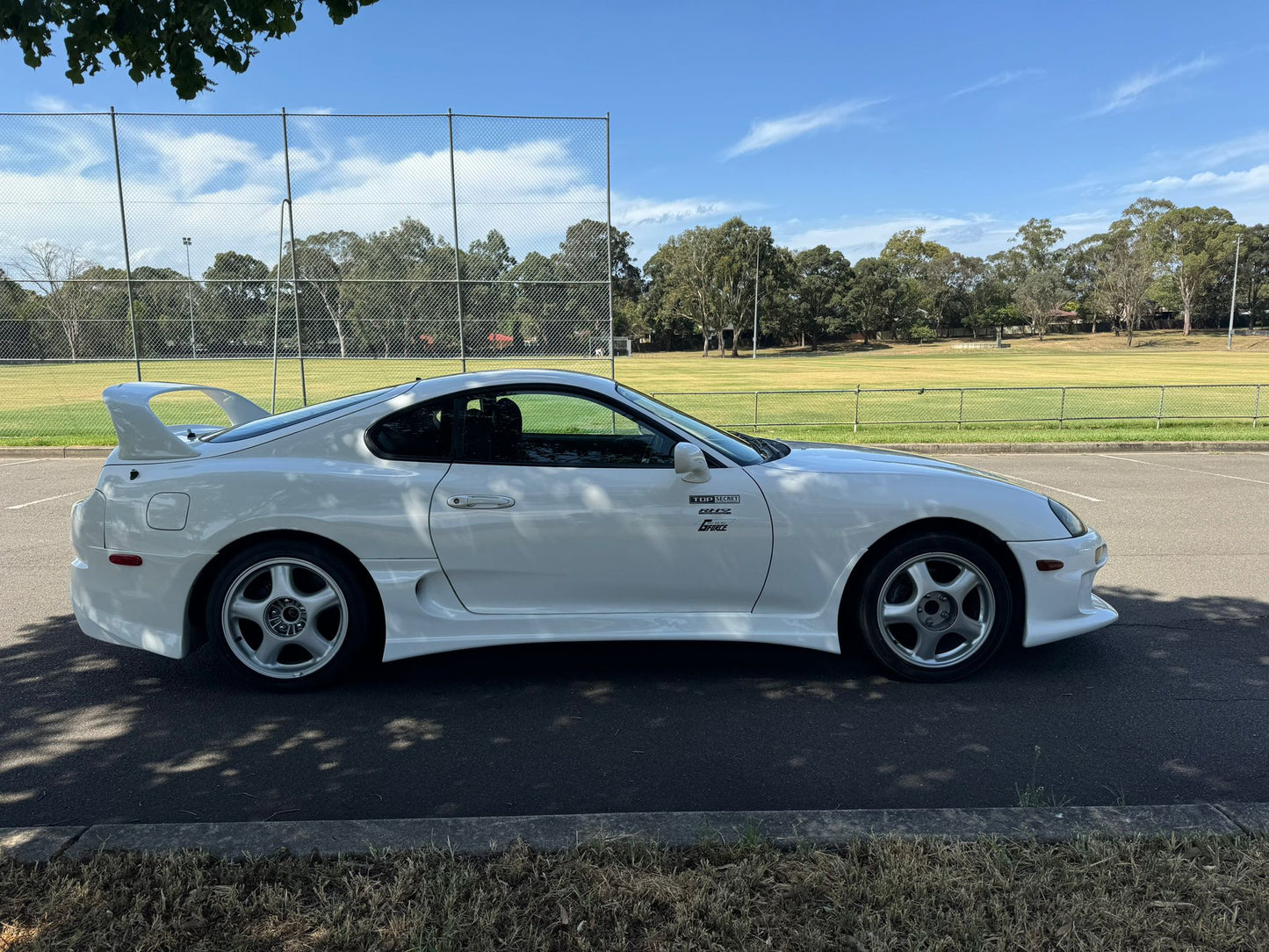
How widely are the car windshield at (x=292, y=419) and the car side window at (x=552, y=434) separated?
0.55m

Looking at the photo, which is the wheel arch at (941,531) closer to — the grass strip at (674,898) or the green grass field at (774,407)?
the grass strip at (674,898)

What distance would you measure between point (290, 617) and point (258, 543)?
0.36 m

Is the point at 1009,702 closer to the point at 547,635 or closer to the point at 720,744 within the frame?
the point at 720,744

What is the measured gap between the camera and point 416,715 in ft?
12.5

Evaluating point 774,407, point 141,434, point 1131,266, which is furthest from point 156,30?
point 1131,266

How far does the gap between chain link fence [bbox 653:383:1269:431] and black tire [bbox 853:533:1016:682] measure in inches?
460

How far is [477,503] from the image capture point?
3.89 meters

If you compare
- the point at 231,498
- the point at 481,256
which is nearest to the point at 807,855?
the point at 231,498

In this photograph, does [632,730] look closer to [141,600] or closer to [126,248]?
[141,600]

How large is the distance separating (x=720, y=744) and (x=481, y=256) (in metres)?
10.8

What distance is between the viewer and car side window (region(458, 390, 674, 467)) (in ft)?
13.2

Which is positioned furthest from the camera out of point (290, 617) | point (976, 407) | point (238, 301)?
point (976, 407)

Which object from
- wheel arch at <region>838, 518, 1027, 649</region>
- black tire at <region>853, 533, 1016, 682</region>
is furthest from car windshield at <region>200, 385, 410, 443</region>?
black tire at <region>853, 533, 1016, 682</region>

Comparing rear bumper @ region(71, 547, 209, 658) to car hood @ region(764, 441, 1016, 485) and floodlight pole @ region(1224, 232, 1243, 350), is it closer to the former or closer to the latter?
car hood @ region(764, 441, 1016, 485)
